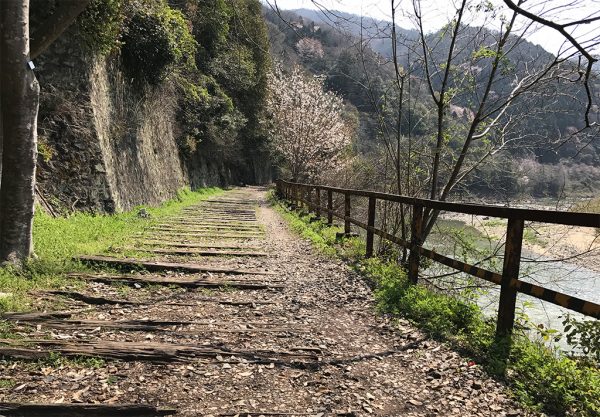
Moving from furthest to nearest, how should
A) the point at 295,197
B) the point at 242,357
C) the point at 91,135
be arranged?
the point at 295,197, the point at 91,135, the point at 242,357

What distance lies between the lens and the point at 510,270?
137 inches

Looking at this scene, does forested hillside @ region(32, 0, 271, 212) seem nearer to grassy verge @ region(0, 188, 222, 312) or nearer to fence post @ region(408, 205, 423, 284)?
grassy verge @ region(0, 188, 222, 312)

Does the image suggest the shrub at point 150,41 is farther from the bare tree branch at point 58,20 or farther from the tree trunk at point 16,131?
the tree trunk at point 16,131

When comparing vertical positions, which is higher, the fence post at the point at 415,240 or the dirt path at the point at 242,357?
the fence post at the point at 415,240

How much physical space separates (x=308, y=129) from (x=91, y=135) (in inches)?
635

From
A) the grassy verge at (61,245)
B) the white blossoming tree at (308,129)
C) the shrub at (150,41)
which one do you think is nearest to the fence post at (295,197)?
the white blossoming tree at (308,129)

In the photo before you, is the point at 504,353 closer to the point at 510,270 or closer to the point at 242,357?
the point at 510,270

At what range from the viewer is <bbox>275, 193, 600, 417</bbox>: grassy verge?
278cm

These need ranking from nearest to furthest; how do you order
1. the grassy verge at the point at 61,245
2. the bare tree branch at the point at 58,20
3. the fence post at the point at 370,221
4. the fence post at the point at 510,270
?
the fence post at the point at 510,270 < the grassy verge at the point at 61,245 < the bare tree branch at the point at 58,20 < the fence post at the point at 370,221

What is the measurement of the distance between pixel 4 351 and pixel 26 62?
328 cm

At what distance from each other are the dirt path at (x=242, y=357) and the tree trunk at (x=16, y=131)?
98 cm

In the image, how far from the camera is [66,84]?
9266mm

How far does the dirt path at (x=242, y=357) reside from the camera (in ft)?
9.19

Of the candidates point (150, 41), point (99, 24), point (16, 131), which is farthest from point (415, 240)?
point (150, 41)
